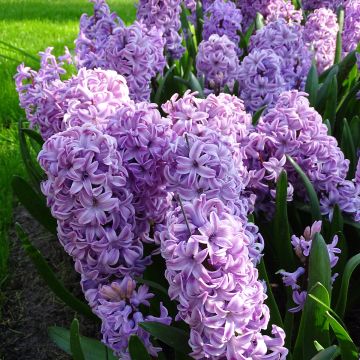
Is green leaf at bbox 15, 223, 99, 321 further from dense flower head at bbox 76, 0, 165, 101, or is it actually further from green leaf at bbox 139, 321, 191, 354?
dense flower head at bbox 76, 0, 165, 101

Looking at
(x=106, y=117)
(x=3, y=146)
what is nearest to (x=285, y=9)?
(x=3, y=146)

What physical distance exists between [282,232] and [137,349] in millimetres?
747

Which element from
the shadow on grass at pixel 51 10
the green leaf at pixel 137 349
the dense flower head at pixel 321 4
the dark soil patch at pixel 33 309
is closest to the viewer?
the green leaf at pixel 137 349

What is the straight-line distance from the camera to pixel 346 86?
11.0ft

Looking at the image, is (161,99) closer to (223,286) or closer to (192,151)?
(192,151)

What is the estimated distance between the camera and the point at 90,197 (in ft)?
4.43

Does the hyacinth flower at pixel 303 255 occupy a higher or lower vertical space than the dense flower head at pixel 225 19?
lower

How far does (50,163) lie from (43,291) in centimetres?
140

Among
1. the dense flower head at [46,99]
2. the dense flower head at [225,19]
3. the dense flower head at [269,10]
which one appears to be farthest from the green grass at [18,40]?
the dense flower head at [269,10]

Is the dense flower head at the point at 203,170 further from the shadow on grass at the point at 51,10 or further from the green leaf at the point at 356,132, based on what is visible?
the shadow on grass at the point at 51,10

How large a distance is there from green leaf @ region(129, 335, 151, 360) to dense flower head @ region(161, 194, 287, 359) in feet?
0.53

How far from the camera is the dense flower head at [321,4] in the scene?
4.03m

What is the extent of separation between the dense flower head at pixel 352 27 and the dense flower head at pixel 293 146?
182 centimetres

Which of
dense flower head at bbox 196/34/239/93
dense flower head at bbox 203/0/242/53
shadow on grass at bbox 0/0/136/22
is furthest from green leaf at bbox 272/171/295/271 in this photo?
shadow on grass at bbox 0/0/136/22
